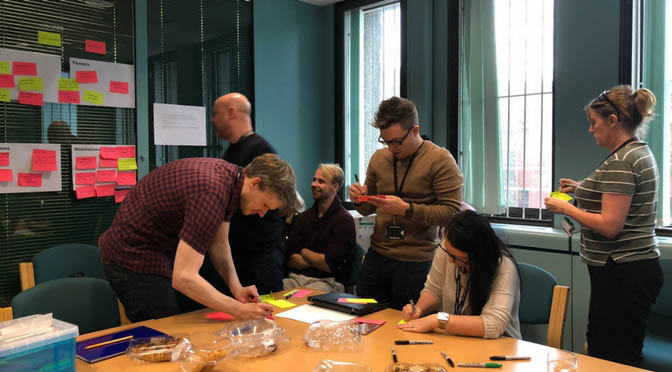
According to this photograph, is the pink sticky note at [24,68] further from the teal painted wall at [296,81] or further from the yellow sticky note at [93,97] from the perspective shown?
the teal painted wall at [296,81]

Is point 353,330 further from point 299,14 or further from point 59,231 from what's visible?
point 299,14

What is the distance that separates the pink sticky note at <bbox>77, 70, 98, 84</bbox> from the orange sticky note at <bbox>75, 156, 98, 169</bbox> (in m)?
0.49

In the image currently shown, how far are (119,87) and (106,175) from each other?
610 millimetres

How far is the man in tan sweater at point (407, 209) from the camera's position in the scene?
2318mm

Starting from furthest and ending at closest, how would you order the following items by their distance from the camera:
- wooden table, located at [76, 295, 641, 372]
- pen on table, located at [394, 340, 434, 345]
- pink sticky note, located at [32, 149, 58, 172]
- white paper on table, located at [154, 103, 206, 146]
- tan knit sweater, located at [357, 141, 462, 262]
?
1. white paper on table, located at [154, 103, 206, 146]
2. pink sticky note, located at [32, 149, 58, 172]
3. tan knit sweater, located at [357, 141, 462, 262]
4. pen on table, located at [394, 340, 434, 345]
5. wooden table, located at [76, 295, 641, 372]

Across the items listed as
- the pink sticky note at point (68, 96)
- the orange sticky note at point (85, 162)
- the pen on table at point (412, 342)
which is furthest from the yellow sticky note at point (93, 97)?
the pen on table at point (412, 342)

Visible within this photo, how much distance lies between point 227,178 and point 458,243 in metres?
0.87

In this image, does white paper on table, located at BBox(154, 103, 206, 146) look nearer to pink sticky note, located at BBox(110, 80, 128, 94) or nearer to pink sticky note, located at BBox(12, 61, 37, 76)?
pink sticky note, located at BBox(110, 80, 128, 94)

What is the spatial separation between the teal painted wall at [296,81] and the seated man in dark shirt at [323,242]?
1.20m

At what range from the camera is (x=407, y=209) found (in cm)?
230

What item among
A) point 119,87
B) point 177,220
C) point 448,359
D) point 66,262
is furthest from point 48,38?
point 448,359

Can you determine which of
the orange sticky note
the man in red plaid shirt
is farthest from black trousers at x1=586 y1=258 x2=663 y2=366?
the orange sticky note

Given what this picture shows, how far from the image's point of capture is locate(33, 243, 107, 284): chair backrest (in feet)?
9.69

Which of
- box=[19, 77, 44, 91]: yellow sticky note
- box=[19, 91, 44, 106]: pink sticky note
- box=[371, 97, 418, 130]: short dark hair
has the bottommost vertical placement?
box=[371, 97, 418, 130]: short dark hair
